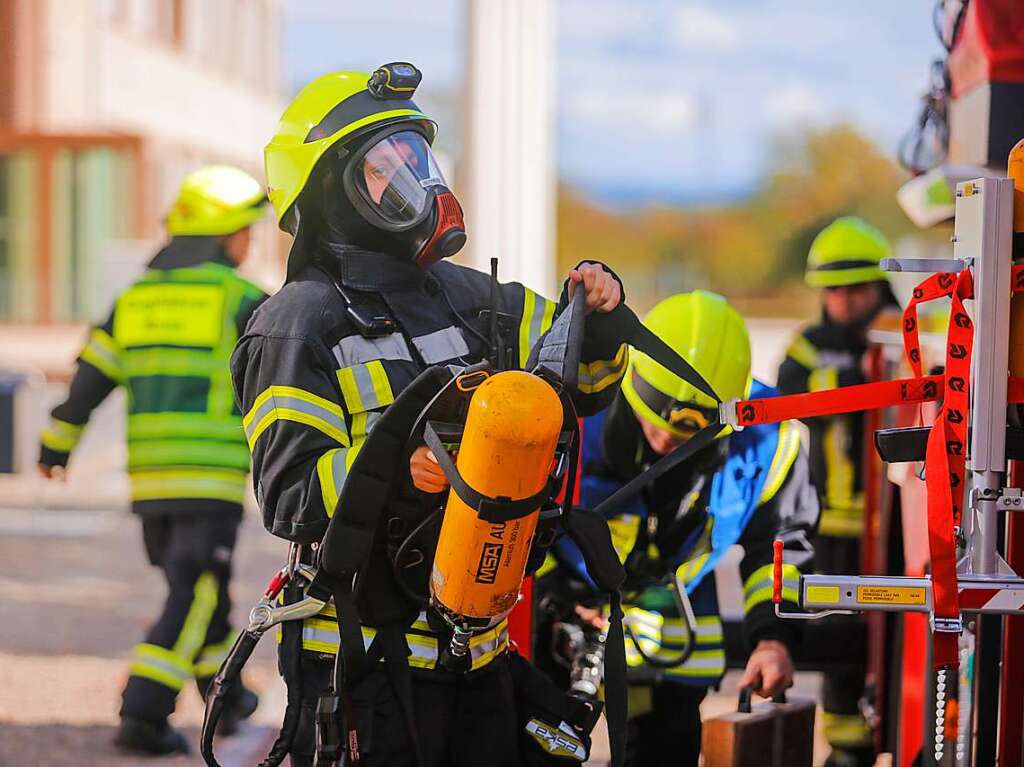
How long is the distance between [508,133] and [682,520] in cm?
1293

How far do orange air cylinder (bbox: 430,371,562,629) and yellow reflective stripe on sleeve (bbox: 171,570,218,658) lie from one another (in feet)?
9.51

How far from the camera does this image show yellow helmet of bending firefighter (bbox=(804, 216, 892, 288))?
6.36m

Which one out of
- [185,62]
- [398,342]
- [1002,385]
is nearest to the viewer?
[1002,385]

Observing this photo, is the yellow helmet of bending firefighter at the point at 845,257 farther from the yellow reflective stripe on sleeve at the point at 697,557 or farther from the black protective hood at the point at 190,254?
the yellow reflective stripe on sleeve at the point at 697,557

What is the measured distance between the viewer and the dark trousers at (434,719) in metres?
2.78

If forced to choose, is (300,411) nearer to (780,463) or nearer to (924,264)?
(924,264)

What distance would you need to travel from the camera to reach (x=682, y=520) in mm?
3752

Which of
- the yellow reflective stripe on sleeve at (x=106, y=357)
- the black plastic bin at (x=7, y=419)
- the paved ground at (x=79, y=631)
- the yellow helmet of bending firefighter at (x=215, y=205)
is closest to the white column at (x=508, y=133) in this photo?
the paved ground at (x=79, y=631)

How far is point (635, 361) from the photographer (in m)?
3.69

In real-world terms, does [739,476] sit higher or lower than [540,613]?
higher

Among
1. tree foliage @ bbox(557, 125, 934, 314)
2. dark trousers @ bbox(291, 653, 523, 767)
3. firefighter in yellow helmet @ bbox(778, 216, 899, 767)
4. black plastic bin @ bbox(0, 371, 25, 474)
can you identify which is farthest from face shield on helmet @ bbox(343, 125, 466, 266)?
tree foliage @ bbox(557, 125, 934, 314)

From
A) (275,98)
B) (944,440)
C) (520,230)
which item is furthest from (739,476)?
(275,98)

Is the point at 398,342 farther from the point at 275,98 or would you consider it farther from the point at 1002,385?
the point at 275,98

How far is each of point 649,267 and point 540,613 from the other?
2803 inches
